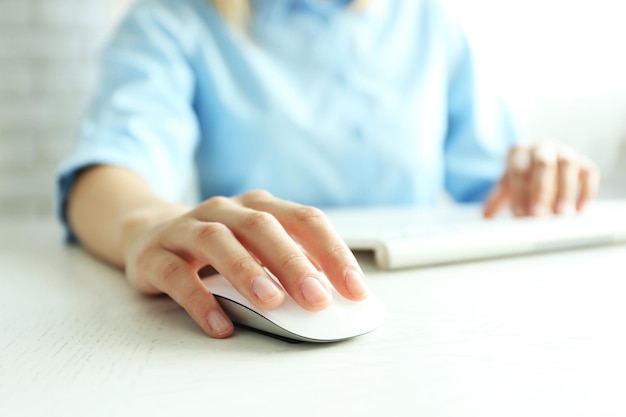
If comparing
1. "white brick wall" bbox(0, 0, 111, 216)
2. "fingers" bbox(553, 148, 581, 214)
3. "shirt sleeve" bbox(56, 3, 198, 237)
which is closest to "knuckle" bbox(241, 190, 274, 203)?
"shirt sleeve" bbox(56, 3, 198, 237)

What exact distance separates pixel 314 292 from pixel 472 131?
0.84 m

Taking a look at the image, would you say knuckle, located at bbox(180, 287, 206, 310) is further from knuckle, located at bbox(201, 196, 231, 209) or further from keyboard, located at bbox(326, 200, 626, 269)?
keyboard, located at bbox(326, 200, 626, 269)

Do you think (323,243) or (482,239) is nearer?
(323,243)

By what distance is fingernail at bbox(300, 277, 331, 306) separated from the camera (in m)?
0.34

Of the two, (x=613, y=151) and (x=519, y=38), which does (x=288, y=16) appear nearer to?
(x=519, y=38)

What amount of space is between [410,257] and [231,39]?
0.56 m

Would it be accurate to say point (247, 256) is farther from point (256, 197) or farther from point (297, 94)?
point (297, 94)

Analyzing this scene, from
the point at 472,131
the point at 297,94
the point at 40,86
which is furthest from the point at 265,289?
the point at 40,86

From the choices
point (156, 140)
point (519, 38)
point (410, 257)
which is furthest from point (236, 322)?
point (519, 38)

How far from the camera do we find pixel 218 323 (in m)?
0.37

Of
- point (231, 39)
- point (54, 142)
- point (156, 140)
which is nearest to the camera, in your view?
point (156, 140)

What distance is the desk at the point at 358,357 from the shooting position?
27cm

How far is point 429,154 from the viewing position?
3.48 ft

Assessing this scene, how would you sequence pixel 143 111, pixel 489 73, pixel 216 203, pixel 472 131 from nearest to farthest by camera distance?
pixel 216 203 < pixel 143 111 < pixel 472 131 < pixel 489 73
